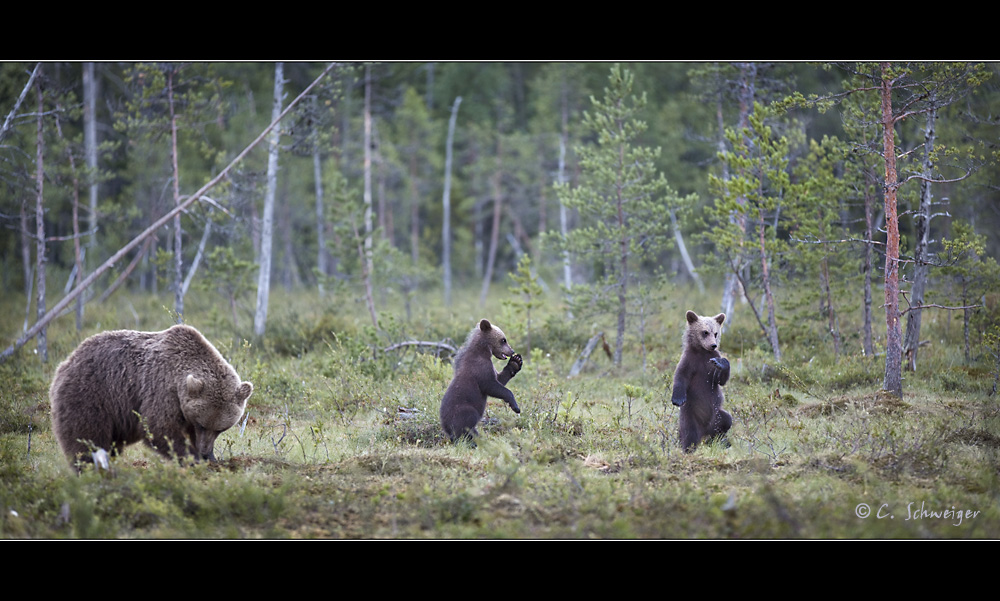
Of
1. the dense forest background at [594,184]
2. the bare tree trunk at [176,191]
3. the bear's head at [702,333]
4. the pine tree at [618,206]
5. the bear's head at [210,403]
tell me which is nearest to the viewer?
the bear's head at [210,403]

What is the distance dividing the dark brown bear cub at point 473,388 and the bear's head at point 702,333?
2309 millimetres

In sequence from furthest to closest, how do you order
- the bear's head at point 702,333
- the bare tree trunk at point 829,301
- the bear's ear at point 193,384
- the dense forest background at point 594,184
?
the bare tree trunk at point 829,301
the dense forest background at point 594,184
the bear's head at point 702,333
the bear's ear at point 193,384

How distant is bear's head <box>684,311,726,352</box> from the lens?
28.2 feet

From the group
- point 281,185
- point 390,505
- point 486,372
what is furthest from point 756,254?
point 281,185

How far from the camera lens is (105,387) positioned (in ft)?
24.1

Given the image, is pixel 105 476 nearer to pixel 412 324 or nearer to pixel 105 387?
pixel 105 387

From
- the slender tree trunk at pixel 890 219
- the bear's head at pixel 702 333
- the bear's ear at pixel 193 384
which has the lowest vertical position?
the bear's ear at pixel 193 384

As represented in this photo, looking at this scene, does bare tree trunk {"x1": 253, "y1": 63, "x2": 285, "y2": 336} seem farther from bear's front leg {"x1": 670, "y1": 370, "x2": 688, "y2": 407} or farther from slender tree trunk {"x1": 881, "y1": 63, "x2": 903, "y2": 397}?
slender tree trunk {"x1": 881, "y1": 63, "x2": 903, "y2": 397}

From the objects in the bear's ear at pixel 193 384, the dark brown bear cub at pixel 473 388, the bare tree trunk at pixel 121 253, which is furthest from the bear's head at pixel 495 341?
the bare tree trunk at pixel 121 253

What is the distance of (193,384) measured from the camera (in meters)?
6.99

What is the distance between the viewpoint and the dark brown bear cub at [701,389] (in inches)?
339

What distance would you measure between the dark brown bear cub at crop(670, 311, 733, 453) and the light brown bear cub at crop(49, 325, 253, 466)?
17.2 ft

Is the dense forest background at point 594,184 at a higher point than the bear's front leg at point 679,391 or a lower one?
higher

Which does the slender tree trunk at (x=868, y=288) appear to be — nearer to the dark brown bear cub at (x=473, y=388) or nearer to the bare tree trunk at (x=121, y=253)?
the dark brown bear cub at (x=473, y=388)
